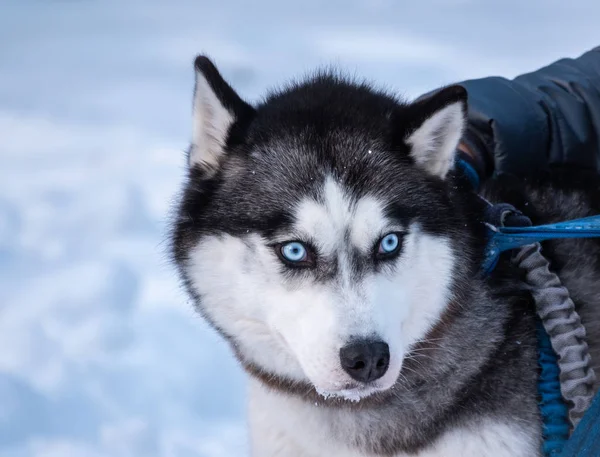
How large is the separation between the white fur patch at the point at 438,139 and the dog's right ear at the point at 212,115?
1.42 ft

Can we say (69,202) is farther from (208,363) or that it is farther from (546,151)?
(546,151)

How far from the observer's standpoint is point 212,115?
2018mm

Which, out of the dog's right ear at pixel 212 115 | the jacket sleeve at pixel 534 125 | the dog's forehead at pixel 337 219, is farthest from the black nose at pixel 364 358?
the jacket sleeve at pixel 534 125

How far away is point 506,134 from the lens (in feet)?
8.81

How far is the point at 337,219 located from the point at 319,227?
5cm

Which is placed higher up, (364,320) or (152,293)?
(364,320)

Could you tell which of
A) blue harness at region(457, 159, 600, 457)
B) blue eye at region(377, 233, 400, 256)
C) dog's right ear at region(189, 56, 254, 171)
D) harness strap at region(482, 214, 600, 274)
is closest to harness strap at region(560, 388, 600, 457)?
blue harness at region(457, 159, 600, 457)

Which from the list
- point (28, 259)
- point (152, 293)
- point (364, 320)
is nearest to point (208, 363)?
point (152, 293)

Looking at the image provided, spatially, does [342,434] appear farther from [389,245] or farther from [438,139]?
[438,139]

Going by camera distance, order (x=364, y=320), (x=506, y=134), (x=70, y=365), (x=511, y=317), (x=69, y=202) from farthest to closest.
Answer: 1. (x=69, y=202)
2. (x=70, y=365)
3. (x=506, y=134)
4. (x=511, y=317)
5. (x=364, y=320)

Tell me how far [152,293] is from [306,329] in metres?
2.03

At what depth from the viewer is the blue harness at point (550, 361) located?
5.90 feet

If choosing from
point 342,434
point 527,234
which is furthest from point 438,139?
point 342,434

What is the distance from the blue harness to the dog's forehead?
348 millimetres
